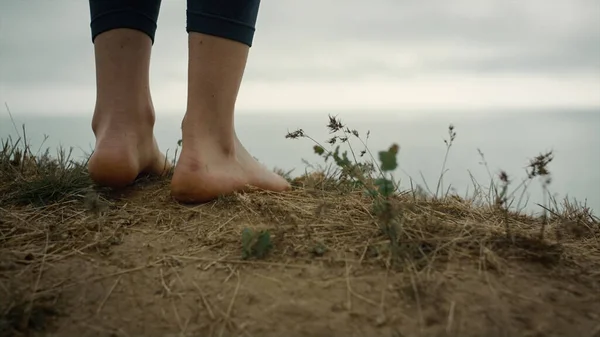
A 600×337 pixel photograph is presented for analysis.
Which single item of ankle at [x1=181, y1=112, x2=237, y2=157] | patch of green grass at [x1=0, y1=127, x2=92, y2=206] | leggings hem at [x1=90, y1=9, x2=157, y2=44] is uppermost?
leggings hem at [x1=90, y1=9, x2=157, y2=44]

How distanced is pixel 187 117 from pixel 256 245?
2.03 ft

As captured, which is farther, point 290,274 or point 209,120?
point 209,120

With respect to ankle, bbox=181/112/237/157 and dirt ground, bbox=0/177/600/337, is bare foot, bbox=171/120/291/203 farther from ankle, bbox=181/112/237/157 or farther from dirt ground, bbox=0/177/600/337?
dirt ground, bbox=0/177/600/337

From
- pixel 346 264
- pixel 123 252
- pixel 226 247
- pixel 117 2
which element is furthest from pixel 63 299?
pixel 117 2

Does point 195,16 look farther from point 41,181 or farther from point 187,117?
point 41,181

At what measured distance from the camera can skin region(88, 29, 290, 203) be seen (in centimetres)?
150

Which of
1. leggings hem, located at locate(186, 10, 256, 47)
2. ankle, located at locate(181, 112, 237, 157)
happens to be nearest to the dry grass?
ankle, located at locate(181, 112, 237, 157)

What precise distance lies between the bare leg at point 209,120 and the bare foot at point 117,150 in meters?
0.19

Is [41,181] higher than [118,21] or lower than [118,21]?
lower

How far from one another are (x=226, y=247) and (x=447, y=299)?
58 cm

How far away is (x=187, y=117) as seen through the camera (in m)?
1.55

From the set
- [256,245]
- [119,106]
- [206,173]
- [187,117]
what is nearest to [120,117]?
[119,106]

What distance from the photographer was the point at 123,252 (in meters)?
1.21

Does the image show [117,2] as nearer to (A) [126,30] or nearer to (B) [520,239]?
(A) [126,30]
